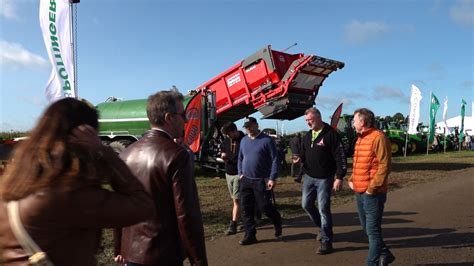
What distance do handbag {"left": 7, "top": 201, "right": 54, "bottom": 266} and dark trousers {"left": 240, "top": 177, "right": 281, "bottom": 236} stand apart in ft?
15.9

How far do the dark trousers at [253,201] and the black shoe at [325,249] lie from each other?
35.7 inches

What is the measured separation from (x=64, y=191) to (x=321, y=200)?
4.67 metres

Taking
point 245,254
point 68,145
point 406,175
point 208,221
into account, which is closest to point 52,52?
point 208,221

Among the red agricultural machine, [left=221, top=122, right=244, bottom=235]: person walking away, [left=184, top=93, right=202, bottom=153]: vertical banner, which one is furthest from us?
the red agricultural machine

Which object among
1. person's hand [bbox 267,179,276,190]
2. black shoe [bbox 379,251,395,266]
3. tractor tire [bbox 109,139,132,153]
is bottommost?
black shoe [bbox 379,251,395,266]

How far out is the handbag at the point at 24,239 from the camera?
1.67 metres

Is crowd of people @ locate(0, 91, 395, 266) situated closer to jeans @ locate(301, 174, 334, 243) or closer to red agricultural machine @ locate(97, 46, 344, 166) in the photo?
jeans @ locate(301, 174, 334, 243)

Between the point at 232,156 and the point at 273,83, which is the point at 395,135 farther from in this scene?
the point at 232,156

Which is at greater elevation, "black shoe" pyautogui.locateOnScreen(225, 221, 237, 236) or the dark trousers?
the dark trousers

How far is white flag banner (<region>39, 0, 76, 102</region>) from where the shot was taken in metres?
9.04

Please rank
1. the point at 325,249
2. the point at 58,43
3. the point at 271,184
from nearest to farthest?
1. the point at 325,249
2. the point at 271,184
3. the point at 58,43

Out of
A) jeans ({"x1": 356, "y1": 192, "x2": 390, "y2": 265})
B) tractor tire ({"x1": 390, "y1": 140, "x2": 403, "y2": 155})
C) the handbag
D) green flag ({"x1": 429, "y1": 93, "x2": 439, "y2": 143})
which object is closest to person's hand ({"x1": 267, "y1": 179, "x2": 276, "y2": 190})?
jeans ({"x1": 356, "y1": 192, "x2": 390, "y2": 265})

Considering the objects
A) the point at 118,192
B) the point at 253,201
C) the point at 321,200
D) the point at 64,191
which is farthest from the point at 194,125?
the point at 64,191

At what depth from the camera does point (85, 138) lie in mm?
1769
